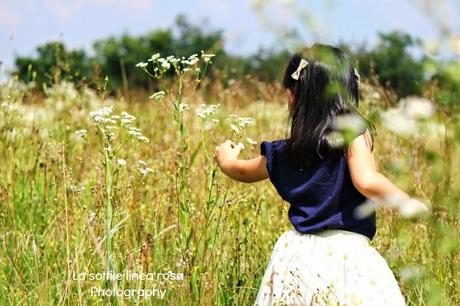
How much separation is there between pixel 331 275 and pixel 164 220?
134 cm

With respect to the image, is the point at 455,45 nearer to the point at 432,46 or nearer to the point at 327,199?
the point at 432,46

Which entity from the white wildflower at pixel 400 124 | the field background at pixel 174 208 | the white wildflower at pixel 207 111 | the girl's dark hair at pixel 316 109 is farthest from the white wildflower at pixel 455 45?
the white wildflower at pixel 207 111

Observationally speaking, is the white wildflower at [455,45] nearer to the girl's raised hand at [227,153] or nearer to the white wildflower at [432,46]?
the white wildflower at [432,46]

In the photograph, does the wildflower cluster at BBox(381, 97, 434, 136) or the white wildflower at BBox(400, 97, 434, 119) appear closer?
the wildflower cluster at BBox(381, 97, 434, 136)

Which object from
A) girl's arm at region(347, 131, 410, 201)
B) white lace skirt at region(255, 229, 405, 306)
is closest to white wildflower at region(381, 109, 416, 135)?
girl's arm at region(347, 131, 410, 201)

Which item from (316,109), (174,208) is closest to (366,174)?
(316,109)

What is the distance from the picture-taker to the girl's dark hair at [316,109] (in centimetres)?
290

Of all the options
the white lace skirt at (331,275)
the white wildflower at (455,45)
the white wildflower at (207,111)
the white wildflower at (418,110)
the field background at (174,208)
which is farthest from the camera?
the white wildflower at (207,111)

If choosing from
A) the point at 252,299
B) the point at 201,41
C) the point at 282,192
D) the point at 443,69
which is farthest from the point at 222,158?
the point at 201,41

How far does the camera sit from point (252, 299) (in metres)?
3.34

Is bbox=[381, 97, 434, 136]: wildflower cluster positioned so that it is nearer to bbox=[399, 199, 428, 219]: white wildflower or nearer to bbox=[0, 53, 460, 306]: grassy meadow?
bbox=[0, 53, 460, 306]: grassy meadow

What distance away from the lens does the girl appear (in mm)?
2803

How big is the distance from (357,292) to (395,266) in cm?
76

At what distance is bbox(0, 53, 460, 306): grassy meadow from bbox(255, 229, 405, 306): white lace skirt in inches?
6.5
